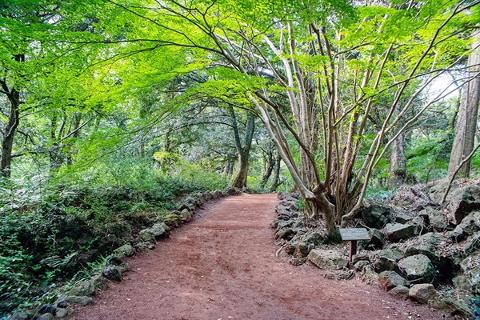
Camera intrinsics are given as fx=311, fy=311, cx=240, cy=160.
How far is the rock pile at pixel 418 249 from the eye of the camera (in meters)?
3.52

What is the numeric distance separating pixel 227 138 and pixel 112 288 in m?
13.1

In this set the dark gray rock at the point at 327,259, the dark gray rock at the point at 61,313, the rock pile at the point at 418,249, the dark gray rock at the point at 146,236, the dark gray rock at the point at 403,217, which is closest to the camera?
the dark gray rock at the point at 61,313

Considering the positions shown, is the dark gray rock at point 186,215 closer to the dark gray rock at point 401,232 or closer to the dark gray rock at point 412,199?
the dark gray rock at point 401,232

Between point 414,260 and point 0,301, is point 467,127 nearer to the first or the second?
point 414,260

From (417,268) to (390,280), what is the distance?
1.17 feet

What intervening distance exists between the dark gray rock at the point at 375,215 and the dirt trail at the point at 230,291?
Result: 72.3 inches

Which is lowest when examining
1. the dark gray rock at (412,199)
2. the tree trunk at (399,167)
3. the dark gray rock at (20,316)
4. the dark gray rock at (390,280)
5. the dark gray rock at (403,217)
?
the dark gray rock at (20,316)

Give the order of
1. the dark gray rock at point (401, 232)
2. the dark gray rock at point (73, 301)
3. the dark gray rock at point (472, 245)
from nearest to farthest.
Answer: the dark gray rock at point (73, 301), the dark gray rock at point (472, 245), the dark gray rock at point (401, 232)

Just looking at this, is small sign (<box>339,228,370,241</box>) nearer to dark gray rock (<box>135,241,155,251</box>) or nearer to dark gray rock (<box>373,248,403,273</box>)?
dark gray rock (<box>373,248,403,273</box>)

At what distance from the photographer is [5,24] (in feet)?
11.2

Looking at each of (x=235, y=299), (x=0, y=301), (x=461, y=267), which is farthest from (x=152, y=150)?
(x=461, y=267)

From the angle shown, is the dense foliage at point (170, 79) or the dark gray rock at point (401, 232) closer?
the dense foliage at point (170, 79)

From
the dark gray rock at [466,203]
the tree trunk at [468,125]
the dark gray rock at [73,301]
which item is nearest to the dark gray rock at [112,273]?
the dark gray rock at [73,301]

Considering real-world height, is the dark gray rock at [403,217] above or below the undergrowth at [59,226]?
above
